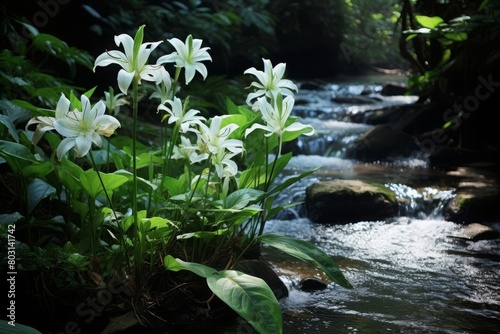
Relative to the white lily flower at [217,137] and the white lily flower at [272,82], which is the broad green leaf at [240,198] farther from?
the white lily flower at [272,82]

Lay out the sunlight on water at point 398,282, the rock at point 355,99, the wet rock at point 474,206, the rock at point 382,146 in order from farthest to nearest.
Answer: the rock at point 355,99, the rock at point 382,146, the wet rock at point 474,206, the sunlight on water at point 398,282

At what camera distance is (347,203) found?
17.0 feet

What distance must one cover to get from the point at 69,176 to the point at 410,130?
6.74m

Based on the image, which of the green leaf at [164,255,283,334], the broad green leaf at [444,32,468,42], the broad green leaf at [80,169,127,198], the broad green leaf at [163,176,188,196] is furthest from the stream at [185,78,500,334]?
the broad green leaf at [444,32,468,42]

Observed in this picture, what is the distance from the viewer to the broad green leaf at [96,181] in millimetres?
2295

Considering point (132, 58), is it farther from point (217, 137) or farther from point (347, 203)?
point (347, 203)

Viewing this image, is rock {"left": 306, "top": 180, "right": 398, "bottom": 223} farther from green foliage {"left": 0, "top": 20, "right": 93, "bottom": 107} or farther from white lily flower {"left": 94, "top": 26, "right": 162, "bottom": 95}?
white lily flower {"left": 94, "top": 26, "right": 162, "bottom": 95}

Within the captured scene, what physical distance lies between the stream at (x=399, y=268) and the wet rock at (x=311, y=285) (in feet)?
0.13

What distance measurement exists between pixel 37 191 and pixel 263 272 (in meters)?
1.20

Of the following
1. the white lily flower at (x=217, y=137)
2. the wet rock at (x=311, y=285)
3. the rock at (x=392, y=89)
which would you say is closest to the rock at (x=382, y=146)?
the rock at (x=392, y=89)

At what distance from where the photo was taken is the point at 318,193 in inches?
207

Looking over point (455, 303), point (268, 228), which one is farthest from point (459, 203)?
point (455, 303)

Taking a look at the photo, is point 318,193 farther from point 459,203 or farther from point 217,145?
point 217,145

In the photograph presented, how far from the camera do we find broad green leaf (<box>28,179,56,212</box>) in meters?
2.42
